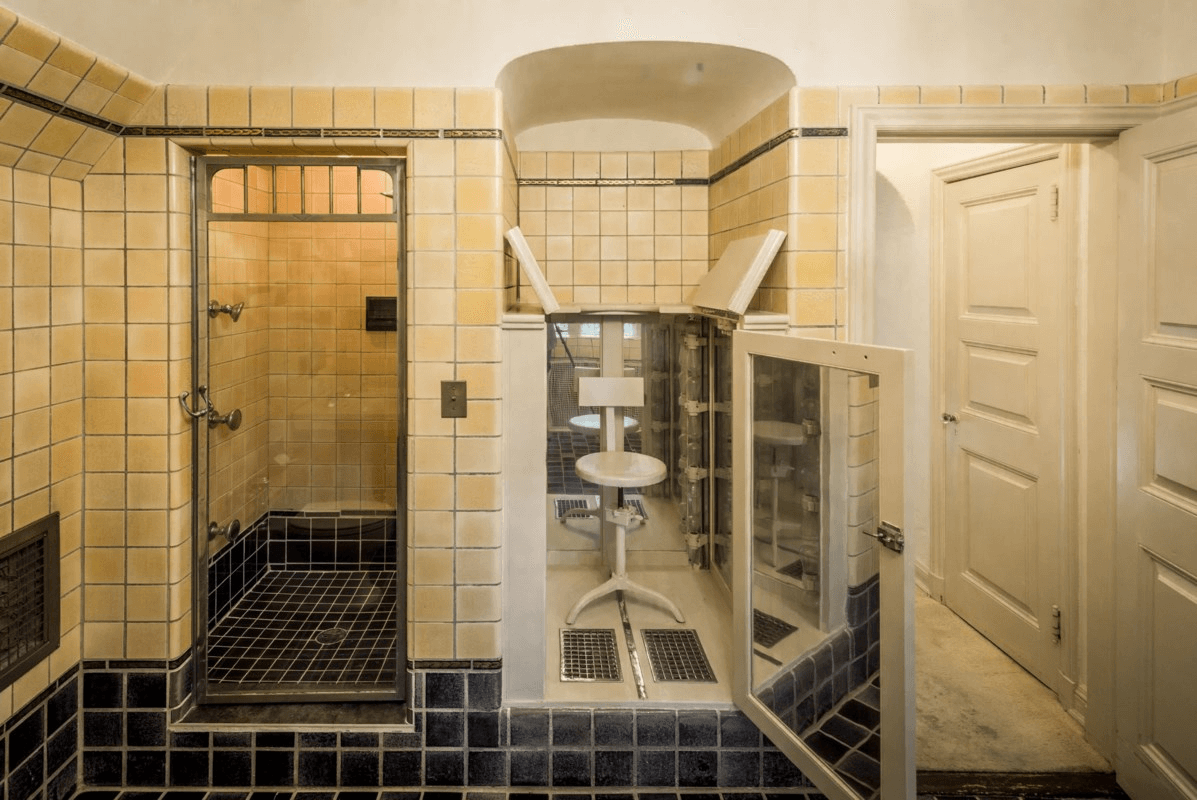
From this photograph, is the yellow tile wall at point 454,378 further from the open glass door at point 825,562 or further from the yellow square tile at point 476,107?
the open glass door at point 825,562

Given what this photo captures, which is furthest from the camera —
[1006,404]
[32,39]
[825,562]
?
[1006,404]

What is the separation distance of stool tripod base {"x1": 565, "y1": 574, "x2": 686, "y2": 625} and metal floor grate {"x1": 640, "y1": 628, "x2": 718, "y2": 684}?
10 cm

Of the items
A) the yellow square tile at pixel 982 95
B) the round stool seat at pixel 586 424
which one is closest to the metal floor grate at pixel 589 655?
the round stool seat at pixel 586 424

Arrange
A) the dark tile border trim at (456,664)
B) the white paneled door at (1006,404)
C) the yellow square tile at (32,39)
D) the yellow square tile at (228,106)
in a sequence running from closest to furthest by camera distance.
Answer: the yellow square tile at (32,39)
the yellow square tile at (228,106)
the dark tile border trim at (456,664)
the white paneled door at (1006,404)

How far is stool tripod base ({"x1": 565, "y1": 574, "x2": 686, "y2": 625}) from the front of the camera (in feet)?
9.48

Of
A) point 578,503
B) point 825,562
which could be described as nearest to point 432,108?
point 825,562

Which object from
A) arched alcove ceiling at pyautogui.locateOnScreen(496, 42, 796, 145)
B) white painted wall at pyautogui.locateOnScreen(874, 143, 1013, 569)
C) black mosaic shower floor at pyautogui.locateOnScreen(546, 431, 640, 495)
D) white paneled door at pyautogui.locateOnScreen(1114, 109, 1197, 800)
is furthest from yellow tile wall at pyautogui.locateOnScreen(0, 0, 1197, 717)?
white painted wall at pyautogui.locateOnScreen(874, 143, 1013, 569)

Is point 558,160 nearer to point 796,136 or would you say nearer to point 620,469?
point 796,136

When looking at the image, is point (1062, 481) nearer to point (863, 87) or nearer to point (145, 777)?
point (863, 87)

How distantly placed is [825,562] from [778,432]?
39cm

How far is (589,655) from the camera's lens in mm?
2643

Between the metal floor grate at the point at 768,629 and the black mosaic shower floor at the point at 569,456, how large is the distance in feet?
3.94

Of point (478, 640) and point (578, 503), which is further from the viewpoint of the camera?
point (578, 503)

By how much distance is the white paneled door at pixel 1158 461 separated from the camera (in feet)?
6.69
